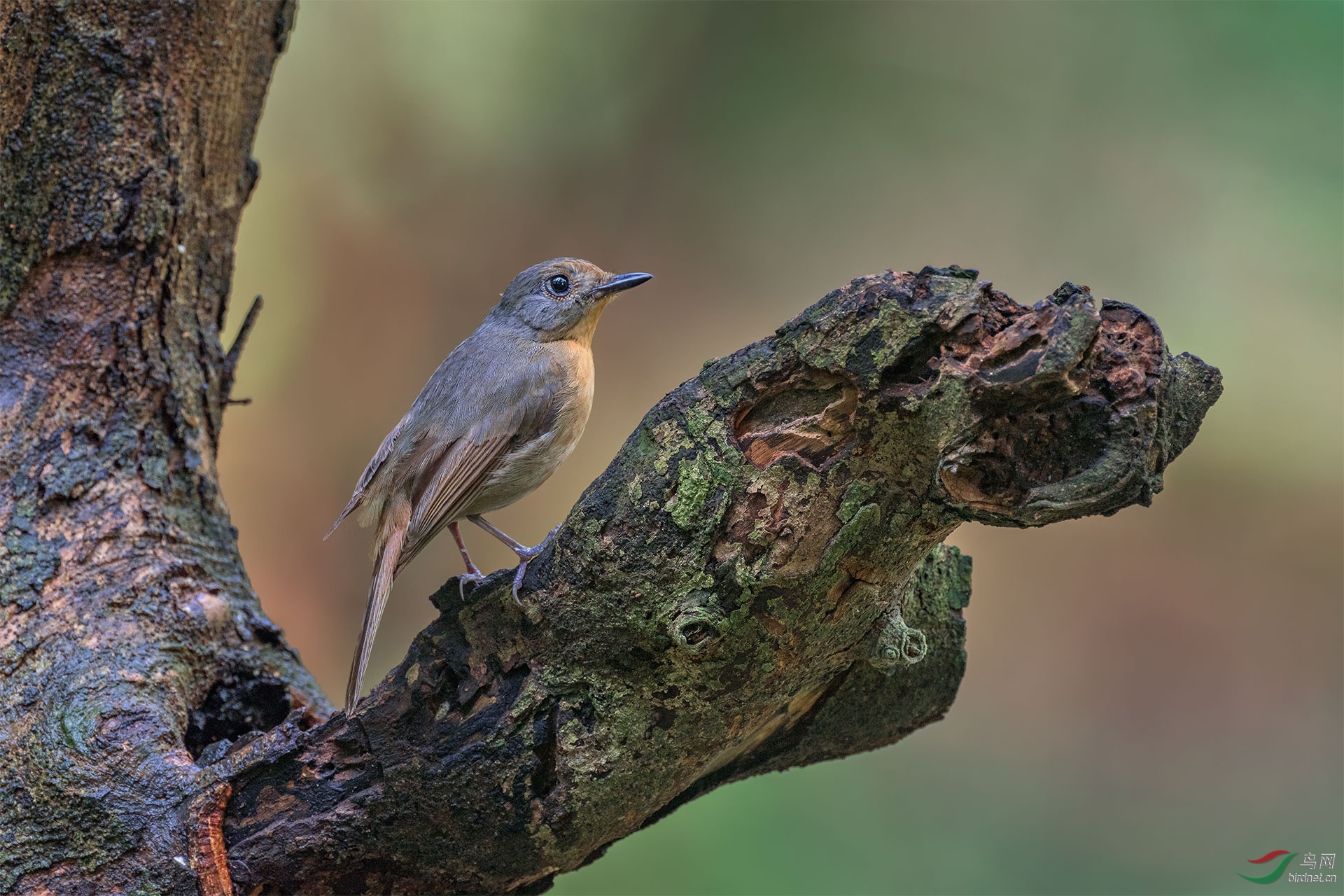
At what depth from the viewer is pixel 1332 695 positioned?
16.7 ft

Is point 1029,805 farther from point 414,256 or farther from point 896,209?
point 414,256

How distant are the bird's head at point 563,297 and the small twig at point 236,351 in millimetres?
875

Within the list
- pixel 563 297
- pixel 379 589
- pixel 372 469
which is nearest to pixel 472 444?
pixel 372 469

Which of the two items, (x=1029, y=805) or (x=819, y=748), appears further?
(x=1029, y=805)

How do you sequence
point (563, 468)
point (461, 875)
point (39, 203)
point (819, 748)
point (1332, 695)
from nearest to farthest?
point (461, 875) < point (819, 748) < point (39, 203) < point (1332, 695) < point (563, 468)

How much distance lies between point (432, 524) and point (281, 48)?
176cm

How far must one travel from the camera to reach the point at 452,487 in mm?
3205

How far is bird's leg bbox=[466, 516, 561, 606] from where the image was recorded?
228 cm

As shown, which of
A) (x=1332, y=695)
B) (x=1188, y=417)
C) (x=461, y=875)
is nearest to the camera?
(x=1188, y=417)

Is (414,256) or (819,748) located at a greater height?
(414,256)

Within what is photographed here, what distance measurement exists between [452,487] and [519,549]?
0.52 m

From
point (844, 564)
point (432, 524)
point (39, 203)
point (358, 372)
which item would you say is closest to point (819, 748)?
point (844, 564)

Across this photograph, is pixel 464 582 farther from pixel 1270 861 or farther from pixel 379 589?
pixel 1270 861

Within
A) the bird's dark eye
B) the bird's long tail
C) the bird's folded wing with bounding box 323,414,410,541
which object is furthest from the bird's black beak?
the bird's long tail
